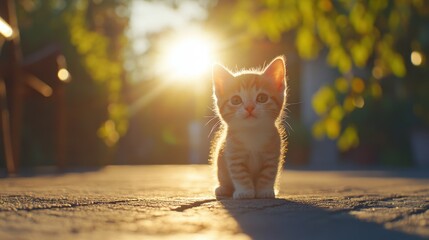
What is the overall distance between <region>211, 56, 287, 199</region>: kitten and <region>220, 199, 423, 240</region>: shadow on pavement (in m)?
0.47

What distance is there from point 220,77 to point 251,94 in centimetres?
25

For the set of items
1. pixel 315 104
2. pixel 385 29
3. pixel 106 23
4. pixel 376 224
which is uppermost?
pixel 106 23

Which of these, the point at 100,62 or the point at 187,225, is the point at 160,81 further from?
the point at 187,225

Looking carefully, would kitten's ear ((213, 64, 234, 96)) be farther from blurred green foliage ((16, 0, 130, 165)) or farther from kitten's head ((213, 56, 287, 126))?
blurred green foliage ((16, 0, 130, 165))

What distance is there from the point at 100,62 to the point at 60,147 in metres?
5.16

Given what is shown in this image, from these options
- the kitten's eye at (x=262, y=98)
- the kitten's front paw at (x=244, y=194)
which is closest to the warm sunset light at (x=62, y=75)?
the kitten's eye at (x=262, y=98)

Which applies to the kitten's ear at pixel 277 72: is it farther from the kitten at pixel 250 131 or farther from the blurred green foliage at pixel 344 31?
the blurred green foliage at pixel 344 31

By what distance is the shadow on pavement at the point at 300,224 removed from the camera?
190cm

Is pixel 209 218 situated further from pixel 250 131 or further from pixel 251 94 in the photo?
pixel 251 94

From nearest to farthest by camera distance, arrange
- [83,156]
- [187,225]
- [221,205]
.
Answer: [187,225] → [221,205] → [83,156]

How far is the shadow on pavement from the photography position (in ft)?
6.25

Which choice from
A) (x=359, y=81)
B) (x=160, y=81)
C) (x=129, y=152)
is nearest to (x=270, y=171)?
(x=359, y=81)

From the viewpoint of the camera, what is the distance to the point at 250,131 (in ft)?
10.6

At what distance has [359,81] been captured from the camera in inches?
170
